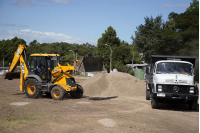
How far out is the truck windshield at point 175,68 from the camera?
36.5ft

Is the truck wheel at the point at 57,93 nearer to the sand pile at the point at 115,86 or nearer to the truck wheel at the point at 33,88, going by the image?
the truck wheel at the point at 33,88

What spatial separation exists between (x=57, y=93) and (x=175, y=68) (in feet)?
23.9

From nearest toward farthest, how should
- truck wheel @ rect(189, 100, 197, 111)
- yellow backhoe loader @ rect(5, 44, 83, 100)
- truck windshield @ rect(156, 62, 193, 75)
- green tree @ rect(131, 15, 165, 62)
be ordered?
truck wheel @ rect(189, 100, 197, 111) → truck windshield @ rect(156, 62, 193, 75) → yellow backhoe loader @ rect(5, 44, 83, 100) → green tree @ rect(131, 15, 165, 62)

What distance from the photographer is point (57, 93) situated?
13750 millimetres

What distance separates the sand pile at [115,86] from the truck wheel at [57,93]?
4747 millimetres

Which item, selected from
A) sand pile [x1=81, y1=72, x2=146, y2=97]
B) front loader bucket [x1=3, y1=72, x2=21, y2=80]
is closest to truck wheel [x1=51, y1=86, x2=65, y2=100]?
front loader bucket [x1=3, y1=72, x2=21, y2=80]

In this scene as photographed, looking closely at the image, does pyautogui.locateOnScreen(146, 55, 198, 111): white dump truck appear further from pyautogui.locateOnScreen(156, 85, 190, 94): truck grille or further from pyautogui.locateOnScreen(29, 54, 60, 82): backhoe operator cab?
pyautogui.locateOnScreen(29, 54, 60, 82): backhoe operator cab

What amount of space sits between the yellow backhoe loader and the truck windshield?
557 centimetres

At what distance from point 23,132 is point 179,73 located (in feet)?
25.9

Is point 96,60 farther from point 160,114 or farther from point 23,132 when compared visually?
point 23,132

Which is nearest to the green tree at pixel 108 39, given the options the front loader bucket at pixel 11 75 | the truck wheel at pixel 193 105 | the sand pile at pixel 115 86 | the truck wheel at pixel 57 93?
the sand pile at pixel 115 86

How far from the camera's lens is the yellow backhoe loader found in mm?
13844

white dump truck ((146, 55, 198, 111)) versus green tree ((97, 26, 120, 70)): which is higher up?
green tree ((97, 26, 120, 70))

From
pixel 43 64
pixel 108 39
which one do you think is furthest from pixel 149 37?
pixel 108 39
